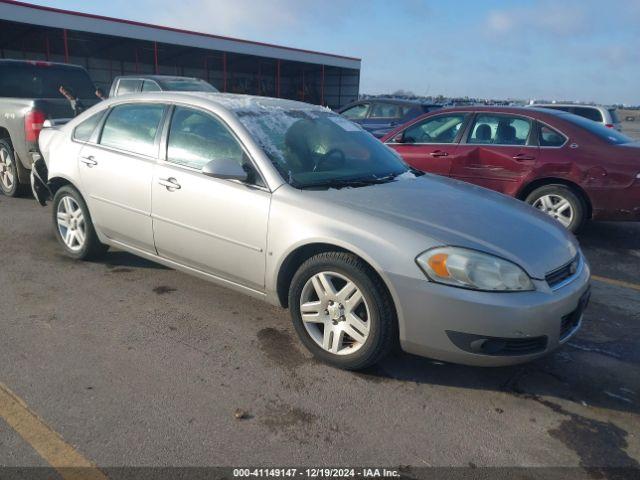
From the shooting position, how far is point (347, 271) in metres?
2.96

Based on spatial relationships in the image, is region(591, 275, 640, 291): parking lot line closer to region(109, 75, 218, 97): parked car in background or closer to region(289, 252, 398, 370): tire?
region(289, 252, 398, 370): tire

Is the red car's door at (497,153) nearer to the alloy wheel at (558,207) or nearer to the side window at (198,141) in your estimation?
the alloy wheel at (558,207)

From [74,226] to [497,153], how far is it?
4850 mm

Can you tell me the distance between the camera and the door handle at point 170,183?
3736 mm

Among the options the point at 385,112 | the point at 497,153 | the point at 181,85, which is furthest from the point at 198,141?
the point at 385,112

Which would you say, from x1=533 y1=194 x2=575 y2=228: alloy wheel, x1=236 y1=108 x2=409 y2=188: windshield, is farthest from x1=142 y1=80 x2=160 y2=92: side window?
x1=533 y1=194 x2=575 y2=228: alloy wheel

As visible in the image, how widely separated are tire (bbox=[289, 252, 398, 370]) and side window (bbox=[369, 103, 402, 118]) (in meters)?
9.29

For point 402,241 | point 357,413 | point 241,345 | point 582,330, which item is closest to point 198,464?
point 357,413

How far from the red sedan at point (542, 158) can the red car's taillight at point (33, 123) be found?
15.5 ft

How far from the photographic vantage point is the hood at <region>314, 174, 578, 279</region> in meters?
2.89

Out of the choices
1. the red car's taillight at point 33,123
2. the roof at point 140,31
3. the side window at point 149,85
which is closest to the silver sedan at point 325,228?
the red car's taillight at point 33,123

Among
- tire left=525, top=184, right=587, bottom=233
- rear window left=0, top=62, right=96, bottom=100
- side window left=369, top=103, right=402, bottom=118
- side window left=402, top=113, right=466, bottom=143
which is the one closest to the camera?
tire left=525, top=184, right=587, bottom=233

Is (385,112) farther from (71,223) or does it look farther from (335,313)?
(335,313)

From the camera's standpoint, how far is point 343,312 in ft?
10.1
